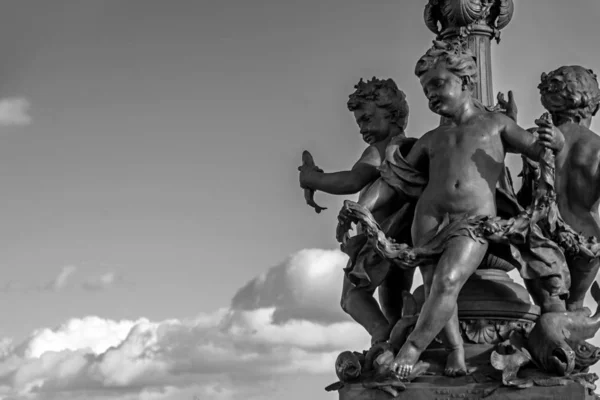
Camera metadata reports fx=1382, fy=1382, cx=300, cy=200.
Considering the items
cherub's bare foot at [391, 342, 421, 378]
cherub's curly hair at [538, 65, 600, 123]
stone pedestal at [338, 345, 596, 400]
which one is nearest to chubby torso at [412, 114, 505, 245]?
cherub's curly hair at [538, 65, 600, 123]

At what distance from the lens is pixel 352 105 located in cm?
1557

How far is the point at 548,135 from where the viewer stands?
13.7 meters

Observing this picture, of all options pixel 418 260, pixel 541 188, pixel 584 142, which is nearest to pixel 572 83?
pixel 584 142

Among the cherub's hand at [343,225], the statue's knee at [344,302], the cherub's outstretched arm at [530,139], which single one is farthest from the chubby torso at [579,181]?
the statue's knee at [344,302]

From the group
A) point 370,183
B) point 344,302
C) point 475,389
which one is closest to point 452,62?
point 370,183

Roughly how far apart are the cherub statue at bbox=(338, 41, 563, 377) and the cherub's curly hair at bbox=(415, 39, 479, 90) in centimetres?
1

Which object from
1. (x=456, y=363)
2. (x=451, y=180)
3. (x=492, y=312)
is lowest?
(x=456, y=363)

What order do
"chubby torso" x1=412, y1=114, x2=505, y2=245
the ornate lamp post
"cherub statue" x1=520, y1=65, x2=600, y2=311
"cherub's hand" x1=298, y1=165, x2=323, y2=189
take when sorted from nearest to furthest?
"chubby torso" x1=412, y1=114, x2=505, y2=245 < "cherub statue" x1=520, y1=65, x2=600, y2=311 < "cherub's hand" x1=298, y1=165, x2=323, y2=189 < the ornate lamp post

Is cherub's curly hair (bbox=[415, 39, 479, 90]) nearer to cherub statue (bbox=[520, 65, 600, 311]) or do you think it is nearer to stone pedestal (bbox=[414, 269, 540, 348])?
cherub statue (bbox=[520, 65, 600, 311])

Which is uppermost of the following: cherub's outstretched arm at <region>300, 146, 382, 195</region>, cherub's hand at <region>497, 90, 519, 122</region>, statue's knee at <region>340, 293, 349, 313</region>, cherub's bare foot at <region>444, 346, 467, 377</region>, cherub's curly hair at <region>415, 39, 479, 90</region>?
cherub's curly hair at <region>415, 39, 479, 90</region>

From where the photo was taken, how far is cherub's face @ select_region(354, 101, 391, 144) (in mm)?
15523

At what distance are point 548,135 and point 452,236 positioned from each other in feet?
4.54

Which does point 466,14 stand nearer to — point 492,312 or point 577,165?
point 577,165

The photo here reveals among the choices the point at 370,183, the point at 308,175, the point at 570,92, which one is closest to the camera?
the point at 570,92
